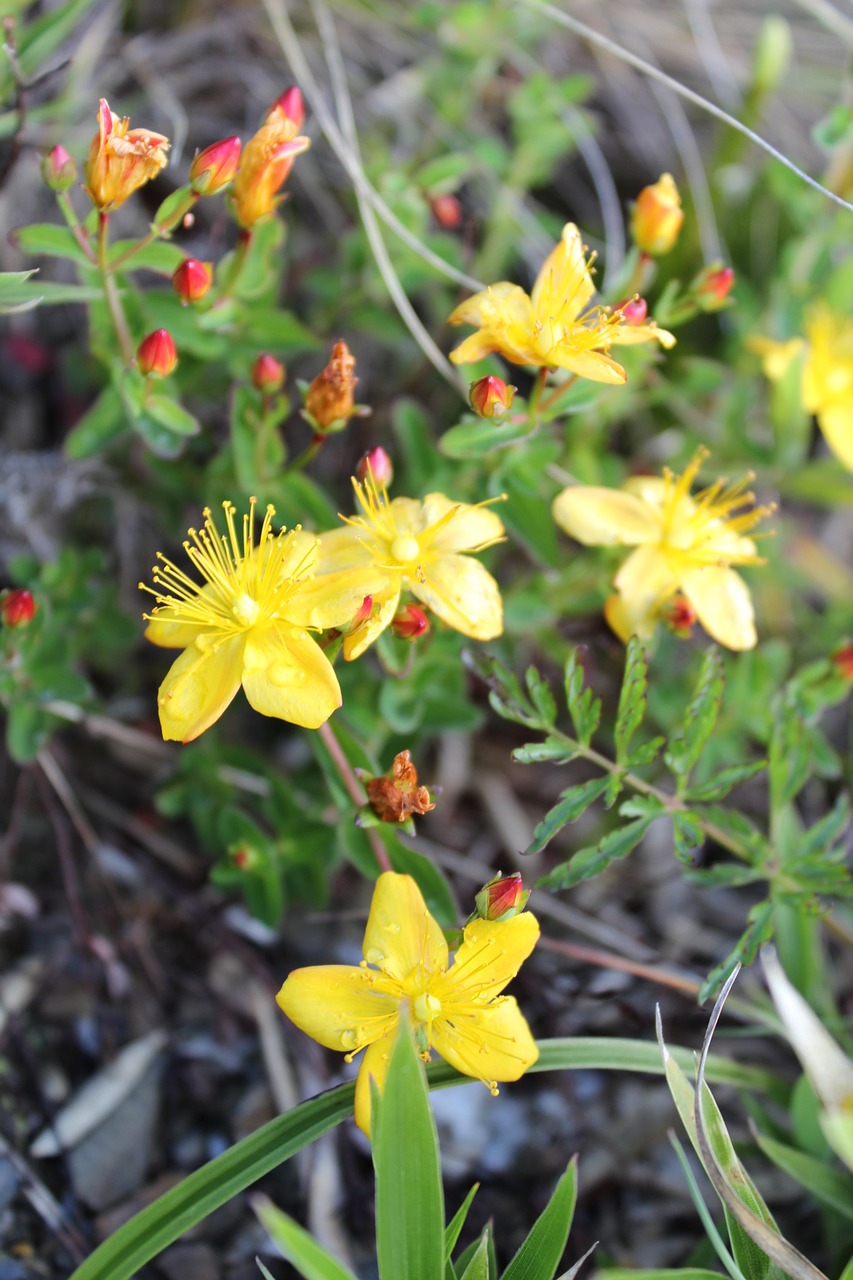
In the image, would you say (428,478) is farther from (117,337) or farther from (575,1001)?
(575,1001)

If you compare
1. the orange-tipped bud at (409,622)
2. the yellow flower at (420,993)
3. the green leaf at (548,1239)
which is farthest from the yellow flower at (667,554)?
the green leaf at (548,1239)

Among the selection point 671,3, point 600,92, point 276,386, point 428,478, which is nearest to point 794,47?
point 671,3

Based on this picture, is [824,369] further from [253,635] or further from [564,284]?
[253,635]

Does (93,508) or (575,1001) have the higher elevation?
(93,508)

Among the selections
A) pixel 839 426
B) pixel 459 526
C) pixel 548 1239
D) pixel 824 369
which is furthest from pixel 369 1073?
pixel 824 369

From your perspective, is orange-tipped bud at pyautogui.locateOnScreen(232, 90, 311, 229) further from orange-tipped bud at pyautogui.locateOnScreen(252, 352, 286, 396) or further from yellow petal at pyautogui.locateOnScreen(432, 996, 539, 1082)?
yellow petal at pyautogui.locateOnScreen(432, 996, 539, 1082)

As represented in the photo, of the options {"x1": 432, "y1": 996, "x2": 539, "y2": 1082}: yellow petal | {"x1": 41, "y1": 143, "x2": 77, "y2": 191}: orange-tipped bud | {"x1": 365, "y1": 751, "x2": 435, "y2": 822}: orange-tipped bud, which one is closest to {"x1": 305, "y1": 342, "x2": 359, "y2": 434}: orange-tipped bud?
{"x1": 41, "y1": 143, "x2": 77, "y2": 191}: orange-tipped bud
